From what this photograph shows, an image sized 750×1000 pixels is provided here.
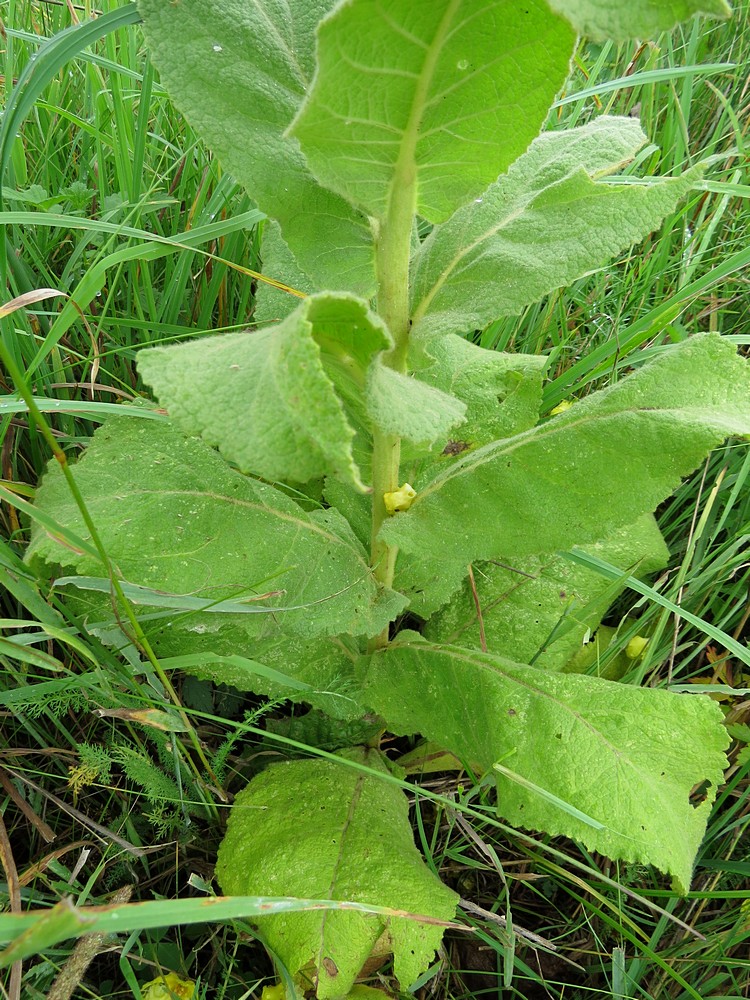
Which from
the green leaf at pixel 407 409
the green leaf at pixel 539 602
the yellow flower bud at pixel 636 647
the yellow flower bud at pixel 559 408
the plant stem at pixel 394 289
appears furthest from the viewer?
the yellow flower bud at pixel 559 408

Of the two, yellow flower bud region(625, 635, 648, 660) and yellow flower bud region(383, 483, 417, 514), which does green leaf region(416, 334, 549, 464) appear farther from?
yellow flower bud region(625, 635, 648, 660)

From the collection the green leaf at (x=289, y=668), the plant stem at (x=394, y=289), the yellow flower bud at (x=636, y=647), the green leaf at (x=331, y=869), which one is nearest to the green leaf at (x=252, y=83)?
Answer: the plant stem at (x=394, y=289)

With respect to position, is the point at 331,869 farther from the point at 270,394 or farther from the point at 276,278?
the point at 276,278

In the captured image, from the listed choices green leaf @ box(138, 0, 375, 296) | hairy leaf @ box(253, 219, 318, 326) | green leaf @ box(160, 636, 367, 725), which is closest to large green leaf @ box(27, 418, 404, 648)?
green leaf @ box(160, 636, 367, 725)

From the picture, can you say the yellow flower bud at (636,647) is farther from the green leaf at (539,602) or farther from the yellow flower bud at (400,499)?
the yellow flower bud at (400,499)

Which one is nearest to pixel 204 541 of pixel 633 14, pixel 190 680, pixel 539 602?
pixel 190 680

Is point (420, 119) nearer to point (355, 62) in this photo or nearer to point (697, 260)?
point (355, 62)

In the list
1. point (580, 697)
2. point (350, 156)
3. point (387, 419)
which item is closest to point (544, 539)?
point (580, 697)

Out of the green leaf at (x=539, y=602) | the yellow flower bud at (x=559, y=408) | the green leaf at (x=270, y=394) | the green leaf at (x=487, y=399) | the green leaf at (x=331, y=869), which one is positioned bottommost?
the green leaf at (x=331, y=869)
